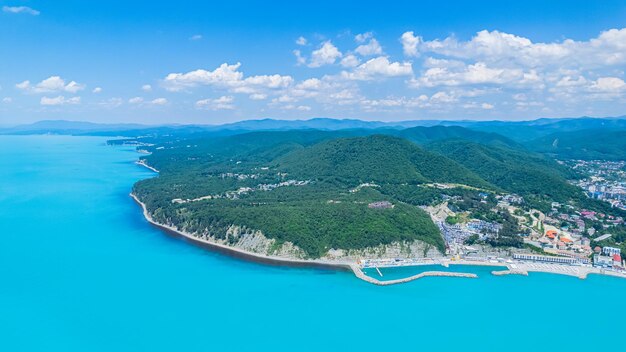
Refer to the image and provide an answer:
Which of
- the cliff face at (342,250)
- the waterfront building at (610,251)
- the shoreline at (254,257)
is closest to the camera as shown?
the shoreline at (254,257)

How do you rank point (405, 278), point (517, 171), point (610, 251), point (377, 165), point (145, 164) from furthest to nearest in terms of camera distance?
point (145, 164) < point (517, 171) < point (377, 165) < point (610, 251) < point (405, 278)

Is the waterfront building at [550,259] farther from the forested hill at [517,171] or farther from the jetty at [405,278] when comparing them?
the forested hill at [517,171]

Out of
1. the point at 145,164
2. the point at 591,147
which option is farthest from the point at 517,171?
the point at 145,164

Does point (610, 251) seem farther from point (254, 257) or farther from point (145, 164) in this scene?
point (145, 164)

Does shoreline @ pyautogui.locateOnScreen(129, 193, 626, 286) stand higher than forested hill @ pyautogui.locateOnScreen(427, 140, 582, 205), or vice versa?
forested hill @ pyautogui.locateOnScreen(427, 140, 582, 205)

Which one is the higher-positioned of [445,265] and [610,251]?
[610,251]

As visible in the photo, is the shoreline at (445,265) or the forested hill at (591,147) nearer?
the shoreline at (445,265)

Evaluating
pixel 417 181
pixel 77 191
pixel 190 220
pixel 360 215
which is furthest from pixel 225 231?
pixel 77 191

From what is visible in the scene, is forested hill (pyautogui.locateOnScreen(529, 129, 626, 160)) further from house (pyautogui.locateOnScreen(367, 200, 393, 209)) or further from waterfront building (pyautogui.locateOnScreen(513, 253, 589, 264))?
house (pyautogui.locateOnScreen(367, 200, 393, 209))

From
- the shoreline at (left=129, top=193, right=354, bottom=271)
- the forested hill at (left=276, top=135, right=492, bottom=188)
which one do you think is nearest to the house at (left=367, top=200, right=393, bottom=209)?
the shoreline at (left=129, top=193, right=354, bottom=271)

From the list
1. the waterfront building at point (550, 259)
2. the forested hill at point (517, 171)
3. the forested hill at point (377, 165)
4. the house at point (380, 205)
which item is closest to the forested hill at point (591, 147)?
the forested hill at point (517, 171)

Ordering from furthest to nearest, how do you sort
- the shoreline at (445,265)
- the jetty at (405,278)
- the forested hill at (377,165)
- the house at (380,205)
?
1. the forested hill at (377,165)
2. the house at (380,205)
3. the shoreline at (445,265)
4. the jetty at (405,278)
